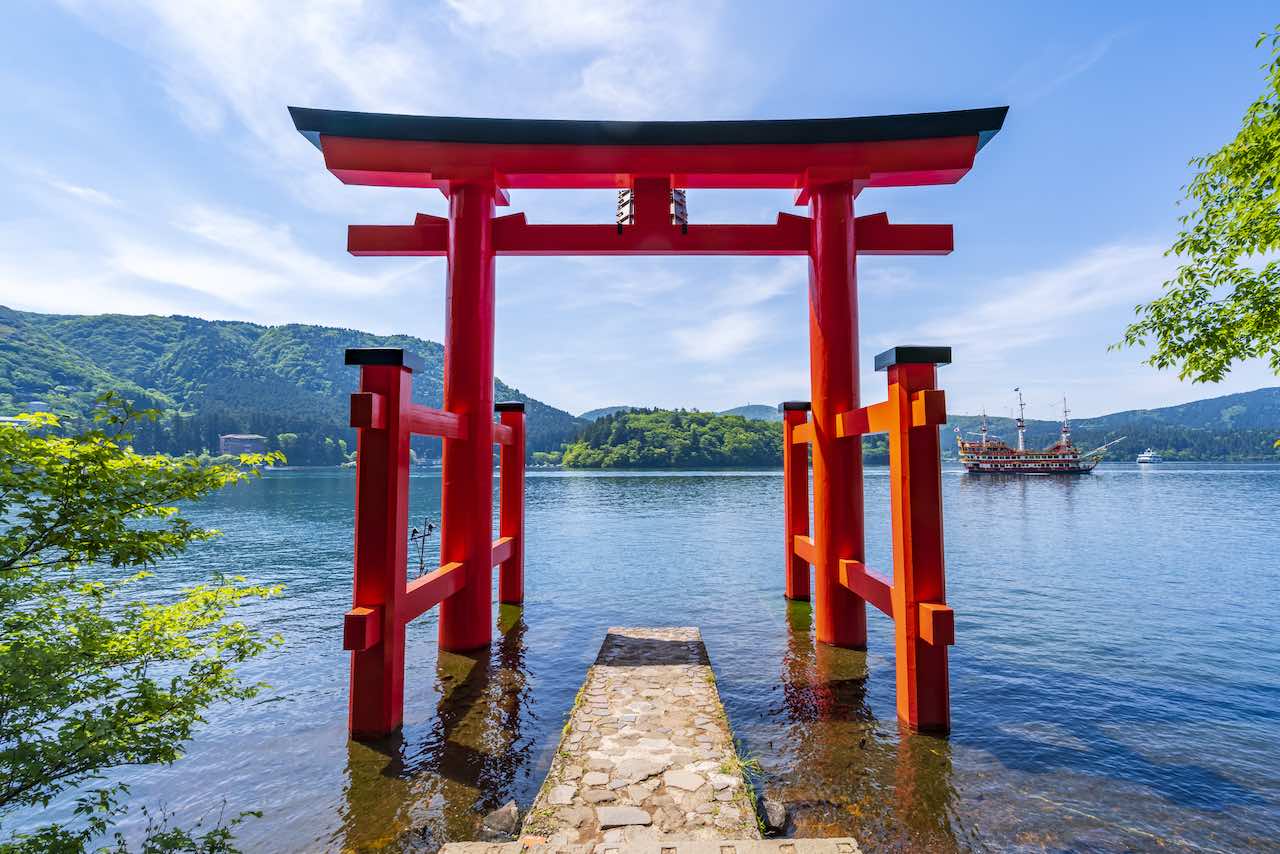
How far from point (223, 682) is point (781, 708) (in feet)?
20.0

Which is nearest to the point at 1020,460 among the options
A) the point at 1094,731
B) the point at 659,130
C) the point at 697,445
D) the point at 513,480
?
the point at 697,445

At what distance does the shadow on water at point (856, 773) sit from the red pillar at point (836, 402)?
1374 millimetres

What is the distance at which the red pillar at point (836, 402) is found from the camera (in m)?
8.38

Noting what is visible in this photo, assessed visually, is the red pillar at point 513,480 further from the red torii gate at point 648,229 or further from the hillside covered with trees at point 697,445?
the hillside covered with trees at point 697,445

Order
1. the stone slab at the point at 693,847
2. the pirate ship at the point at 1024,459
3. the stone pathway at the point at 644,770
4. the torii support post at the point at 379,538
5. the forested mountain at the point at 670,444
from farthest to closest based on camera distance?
the forested mountain at the point at 670,444 → the pirate ship at the point at 1024,459 → the torii support post at the point at 379,538 → the stone pathway at the point at 644,770 → the stone slab at the point at 693,847

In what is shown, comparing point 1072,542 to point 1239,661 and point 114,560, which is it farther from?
point 114,560

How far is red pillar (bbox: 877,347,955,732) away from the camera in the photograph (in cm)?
600

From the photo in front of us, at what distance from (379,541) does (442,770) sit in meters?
2.49

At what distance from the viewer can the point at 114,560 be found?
11.0 ft

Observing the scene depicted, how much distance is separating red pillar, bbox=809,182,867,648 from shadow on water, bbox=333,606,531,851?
16.6ft

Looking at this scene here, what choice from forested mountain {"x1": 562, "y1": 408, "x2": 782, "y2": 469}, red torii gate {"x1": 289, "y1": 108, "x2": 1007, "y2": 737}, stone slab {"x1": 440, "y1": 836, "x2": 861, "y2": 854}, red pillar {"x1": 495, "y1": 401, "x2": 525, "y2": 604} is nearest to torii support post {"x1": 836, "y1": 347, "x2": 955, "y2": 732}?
red torii gate {"x1": 289, "y1": 108, "x2": 1007, "y2": 737}

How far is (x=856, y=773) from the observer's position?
5434 millimetres

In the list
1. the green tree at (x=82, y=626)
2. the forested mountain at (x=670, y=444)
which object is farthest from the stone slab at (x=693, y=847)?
the forested mountain at (x=670, y=444)

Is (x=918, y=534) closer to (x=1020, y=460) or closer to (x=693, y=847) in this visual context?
(x=693, y=847)
